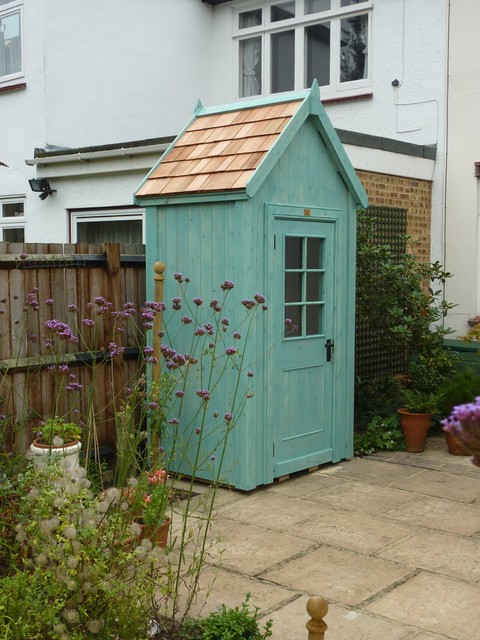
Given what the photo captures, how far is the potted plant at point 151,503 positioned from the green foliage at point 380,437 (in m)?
3.66

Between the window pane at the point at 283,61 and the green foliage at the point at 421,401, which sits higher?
the window pane at the point at 283,61

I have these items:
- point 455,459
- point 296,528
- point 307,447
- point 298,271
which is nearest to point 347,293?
point 298,271

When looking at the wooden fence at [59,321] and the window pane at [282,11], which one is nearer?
the wooden fence at [59,321]

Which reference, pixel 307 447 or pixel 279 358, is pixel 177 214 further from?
pixel 307 447

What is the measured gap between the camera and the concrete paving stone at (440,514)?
5.84 metres

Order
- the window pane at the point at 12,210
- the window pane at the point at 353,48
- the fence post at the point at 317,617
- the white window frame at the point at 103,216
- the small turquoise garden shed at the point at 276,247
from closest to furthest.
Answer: the fence post at the point at 317,617 → the small turquoise garden shed at the point at 276,247 → the white window frame at the point at 103,216 → the window pane at the point at 353,48 → the window pane at the point at 12,210

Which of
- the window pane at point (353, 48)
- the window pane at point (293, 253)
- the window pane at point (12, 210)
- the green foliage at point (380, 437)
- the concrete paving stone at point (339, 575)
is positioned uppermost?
the window pane at point (353, 48)

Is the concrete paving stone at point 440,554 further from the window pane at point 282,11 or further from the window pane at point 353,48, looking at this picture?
the window pane at point 282,11

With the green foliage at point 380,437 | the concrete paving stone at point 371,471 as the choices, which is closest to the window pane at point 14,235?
the green foliage at point 380,437

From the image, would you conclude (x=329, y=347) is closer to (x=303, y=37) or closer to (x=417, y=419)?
(x=417, y=419)

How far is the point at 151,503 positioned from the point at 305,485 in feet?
9.45

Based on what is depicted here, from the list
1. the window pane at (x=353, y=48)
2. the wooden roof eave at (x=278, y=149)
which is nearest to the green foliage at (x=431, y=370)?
the wooden roof eave at (x=278, y=149)

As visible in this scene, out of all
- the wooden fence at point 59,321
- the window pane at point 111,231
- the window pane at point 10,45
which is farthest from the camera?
the window pane at point 10,45

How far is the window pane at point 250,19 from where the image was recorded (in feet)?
43.2
